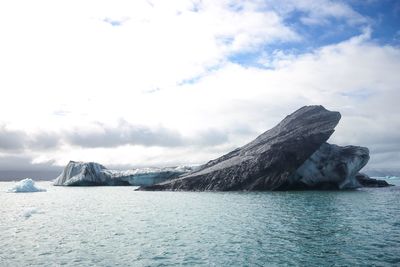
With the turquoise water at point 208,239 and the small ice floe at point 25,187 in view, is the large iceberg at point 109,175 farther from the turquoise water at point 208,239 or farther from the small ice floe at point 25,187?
the turquoise water at point 208,239

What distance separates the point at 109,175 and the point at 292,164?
194 ft

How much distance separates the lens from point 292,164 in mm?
58844

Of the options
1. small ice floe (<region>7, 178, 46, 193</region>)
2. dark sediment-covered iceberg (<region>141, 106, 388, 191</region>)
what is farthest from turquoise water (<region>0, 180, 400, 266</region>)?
small ice floe (<region>7, 178, 46, 193</region>)

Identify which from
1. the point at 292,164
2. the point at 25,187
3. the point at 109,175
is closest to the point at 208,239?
the point at 292,164

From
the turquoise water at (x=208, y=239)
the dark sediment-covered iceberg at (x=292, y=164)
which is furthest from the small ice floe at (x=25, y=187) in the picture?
the turquoise water at (x=208, y=239)

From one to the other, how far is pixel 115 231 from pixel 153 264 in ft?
28.7

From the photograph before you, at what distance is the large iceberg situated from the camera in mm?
91625

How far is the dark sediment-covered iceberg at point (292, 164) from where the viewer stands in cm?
5947

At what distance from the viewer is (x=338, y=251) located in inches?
669

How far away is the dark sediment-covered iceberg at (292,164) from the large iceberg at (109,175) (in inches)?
902

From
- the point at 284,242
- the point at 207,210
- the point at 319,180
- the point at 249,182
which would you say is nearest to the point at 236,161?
the point at 249,182

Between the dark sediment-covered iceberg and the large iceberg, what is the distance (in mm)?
22919

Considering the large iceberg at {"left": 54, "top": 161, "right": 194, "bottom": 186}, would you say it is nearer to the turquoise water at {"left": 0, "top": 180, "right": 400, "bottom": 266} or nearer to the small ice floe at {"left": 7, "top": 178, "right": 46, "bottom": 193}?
the small ice floe at {"left": 7, "top": 178, "right": 46, "bottom": 193}

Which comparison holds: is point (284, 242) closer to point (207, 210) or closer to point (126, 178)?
point (207, 210)
